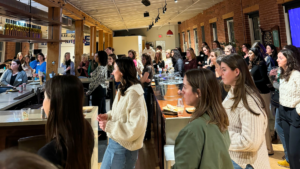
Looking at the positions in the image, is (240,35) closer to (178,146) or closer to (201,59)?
(201,59)

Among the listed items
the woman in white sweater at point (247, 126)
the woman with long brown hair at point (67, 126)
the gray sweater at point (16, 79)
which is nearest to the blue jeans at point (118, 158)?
the woman with long brown hair at point (67, 126)

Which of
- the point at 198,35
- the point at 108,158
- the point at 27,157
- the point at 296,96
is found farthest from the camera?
the point at 198,35

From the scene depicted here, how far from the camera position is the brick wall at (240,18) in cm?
556

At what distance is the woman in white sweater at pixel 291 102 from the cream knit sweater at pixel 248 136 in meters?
1.22

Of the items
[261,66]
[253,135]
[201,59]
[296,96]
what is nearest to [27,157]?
[253,135]

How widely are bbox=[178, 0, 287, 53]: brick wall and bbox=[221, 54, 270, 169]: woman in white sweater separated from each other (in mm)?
5137

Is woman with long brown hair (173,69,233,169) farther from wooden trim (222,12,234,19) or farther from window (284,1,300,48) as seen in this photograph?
wooden trim (222,12,234,19)

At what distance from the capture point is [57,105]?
1102 millimetres

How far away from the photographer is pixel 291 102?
2271mm

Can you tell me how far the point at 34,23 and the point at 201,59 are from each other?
5.28 meters

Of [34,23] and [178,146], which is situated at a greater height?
[34,23]

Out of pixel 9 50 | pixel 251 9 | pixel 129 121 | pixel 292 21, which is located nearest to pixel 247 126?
pixel 129 121

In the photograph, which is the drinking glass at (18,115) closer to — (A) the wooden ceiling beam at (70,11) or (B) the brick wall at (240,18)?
(A) the wooden ceiling beam at (70,11)

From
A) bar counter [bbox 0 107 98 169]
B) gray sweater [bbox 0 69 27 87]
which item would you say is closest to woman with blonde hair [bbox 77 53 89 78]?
gray sweater [bbox 0 69 27 87]
